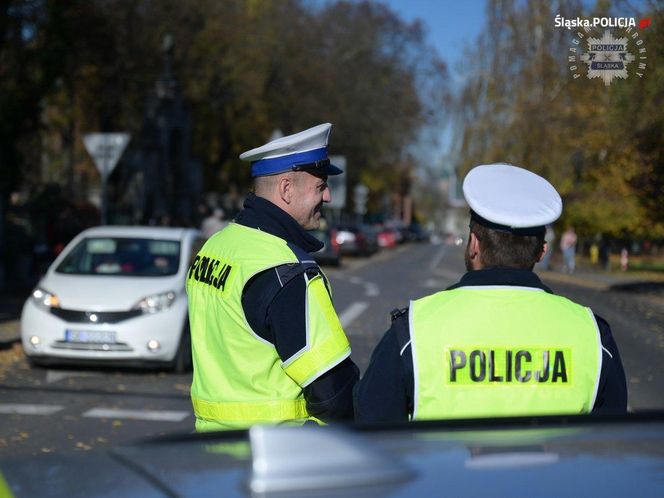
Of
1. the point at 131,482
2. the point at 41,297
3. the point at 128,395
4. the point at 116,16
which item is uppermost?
the point at 116,16

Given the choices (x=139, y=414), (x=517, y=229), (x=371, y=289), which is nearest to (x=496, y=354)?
(x=517, y=229)

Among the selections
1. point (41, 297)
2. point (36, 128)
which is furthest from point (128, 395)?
point (36, 128)

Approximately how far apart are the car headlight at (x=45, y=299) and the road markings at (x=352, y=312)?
6.79m

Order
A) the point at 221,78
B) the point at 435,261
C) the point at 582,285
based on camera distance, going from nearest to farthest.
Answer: the point at 582,285, the point at 221,78, the point at 435,261

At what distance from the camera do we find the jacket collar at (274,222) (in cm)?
328

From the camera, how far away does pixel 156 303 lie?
1155 centimetres

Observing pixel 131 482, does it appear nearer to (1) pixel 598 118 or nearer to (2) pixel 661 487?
(2) pixel 661 487

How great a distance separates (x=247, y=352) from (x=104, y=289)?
29.0ft

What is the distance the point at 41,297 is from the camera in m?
11.6

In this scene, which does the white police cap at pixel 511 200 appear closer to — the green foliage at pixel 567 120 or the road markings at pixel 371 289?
the green foliage at pixel 567 120

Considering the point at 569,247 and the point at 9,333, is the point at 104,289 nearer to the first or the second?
the point at 9,333

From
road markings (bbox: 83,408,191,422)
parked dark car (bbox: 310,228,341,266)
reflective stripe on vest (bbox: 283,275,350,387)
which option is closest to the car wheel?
road markings (bbox: 83,408,191,422)

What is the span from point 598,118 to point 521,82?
1240 centimetres

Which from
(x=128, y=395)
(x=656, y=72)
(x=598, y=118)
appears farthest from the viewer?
(x=598, y=118)
